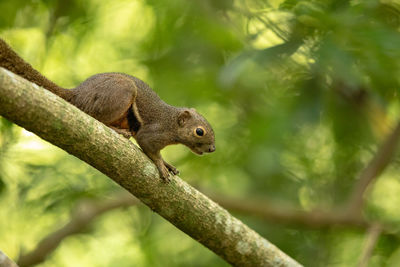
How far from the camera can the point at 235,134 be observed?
7480 mm

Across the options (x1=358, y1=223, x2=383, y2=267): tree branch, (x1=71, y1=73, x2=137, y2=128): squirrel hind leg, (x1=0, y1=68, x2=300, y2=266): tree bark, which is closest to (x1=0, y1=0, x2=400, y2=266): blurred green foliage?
(x1=358, y1=223, x2=383, y2=267): tree branch

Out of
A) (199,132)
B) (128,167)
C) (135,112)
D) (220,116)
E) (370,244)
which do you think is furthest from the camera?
(220,116)

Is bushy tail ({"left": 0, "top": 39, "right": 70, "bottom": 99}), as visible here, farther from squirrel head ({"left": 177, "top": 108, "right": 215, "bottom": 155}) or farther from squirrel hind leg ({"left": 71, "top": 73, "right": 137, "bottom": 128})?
squirrel head ({"left": 177, "top": 108, "right": 215, "bottom": 155})

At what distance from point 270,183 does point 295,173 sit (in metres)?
0.45

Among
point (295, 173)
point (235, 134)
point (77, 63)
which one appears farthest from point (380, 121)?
point (77, 63)

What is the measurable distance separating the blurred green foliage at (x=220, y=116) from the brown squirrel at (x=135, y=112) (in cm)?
60

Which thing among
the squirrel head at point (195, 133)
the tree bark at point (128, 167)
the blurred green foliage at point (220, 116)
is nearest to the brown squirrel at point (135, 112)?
the squirrel head at point (195, 133)

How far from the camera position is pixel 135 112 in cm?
461

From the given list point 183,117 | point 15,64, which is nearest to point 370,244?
point 183,117

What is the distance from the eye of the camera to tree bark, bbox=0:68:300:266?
313 centimetres

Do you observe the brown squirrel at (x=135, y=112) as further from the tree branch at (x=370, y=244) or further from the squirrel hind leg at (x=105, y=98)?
the tree branch at (x=370, y=244)

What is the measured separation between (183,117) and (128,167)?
1267 mm

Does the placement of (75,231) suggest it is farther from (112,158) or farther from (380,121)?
(380,121)

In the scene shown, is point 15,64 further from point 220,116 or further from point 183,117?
point 220,116
